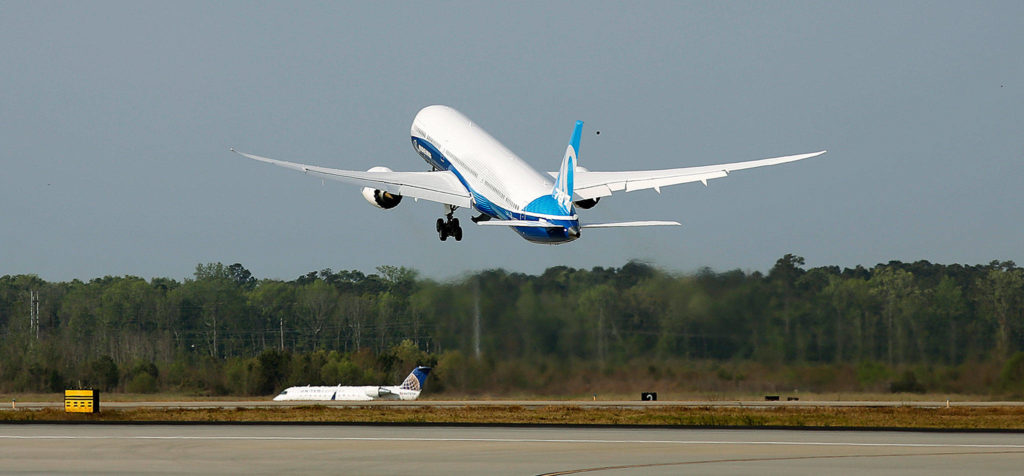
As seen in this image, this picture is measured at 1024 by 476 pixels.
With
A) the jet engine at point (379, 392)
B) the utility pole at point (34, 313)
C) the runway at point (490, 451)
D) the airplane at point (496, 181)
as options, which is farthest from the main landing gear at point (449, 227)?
the utility pole at point (34, 313)

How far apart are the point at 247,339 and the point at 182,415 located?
64.7 meters

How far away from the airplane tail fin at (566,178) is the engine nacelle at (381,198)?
1317 cm

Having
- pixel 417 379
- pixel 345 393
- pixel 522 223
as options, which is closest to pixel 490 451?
pixel 522 223

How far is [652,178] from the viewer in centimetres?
6053

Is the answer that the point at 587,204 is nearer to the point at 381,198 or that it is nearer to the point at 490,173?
the point at 490,173

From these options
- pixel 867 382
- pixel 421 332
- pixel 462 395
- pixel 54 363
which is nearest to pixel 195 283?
pixel 54 363

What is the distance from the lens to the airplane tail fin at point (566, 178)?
5412 cm

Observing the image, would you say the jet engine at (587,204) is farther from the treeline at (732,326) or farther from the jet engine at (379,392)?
the jet engine at (379,392)

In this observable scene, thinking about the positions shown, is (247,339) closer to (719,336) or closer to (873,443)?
(719,336)

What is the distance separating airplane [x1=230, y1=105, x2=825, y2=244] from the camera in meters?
54.6

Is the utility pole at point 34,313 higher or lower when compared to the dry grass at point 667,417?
higher

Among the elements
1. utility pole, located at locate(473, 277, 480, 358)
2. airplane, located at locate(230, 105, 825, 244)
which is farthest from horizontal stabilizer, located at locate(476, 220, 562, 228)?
utility pole, located at locate(473, 277, 480, 358)

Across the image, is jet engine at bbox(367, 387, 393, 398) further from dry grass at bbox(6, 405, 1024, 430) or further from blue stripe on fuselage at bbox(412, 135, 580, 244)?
blue stripe on fuselage at bbox(412, 135, 580, 244)

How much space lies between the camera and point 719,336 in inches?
2516
